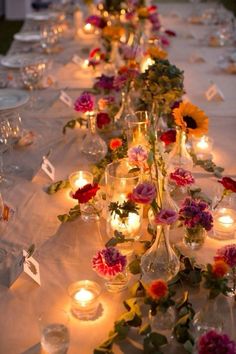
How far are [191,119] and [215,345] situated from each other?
812 mm

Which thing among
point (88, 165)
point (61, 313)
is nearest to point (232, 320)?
point (61, 313)

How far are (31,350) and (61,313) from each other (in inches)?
4.9

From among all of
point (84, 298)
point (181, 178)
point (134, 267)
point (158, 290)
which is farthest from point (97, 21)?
point (158, 290)

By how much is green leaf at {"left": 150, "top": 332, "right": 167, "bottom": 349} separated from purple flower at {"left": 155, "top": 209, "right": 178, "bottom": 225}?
25 centimetres

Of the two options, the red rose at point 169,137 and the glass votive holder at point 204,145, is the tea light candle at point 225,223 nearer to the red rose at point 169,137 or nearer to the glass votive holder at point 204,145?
the red rose at point 169,137

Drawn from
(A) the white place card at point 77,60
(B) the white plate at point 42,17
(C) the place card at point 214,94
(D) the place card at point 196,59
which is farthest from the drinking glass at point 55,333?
(B) the white plate at point 42,17

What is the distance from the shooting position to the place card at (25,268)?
1314 millimetres

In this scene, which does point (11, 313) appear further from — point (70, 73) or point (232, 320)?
point (70, 73)

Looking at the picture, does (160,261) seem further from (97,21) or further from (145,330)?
(97,21)

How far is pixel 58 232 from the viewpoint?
1.54 meters

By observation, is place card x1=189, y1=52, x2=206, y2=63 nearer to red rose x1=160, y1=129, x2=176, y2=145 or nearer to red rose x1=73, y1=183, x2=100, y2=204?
red rose x1=160, y1=129, x2=176, y2=145

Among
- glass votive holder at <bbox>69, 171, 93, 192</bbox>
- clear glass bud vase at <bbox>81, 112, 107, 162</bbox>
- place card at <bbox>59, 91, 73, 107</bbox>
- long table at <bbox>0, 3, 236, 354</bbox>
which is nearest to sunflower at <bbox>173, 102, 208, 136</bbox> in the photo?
long table at <bbox>0, 3, 236, 354</bbox>

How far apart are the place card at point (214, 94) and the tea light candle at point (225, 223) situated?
115cm

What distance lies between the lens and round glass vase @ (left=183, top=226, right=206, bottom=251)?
55.9 inches
